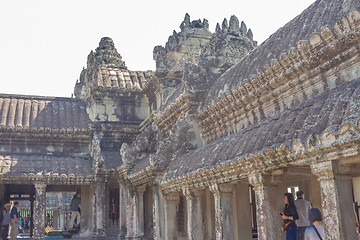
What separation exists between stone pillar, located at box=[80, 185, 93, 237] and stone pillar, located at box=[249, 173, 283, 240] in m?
12.8

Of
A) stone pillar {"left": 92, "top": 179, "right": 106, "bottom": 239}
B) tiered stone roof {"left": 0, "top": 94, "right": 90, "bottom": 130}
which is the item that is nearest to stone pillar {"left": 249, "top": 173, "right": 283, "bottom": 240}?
stone pillar {"left": 92, "top": 179, "right": 106, "bottom": 239}

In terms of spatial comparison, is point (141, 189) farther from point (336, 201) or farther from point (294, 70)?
point (336, 201)

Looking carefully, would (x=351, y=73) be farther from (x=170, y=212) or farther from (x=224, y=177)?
(x=170, y=212)

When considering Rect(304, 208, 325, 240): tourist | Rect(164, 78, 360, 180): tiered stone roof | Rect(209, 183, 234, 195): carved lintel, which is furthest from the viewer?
Rect(209, 183, 234, 195): carved lintel

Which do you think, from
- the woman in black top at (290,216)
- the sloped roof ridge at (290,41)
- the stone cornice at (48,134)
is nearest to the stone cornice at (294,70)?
the sloped roof ridge at (290,41)

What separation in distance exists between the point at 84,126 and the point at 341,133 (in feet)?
50.0

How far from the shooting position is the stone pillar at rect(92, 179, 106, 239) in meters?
17.2

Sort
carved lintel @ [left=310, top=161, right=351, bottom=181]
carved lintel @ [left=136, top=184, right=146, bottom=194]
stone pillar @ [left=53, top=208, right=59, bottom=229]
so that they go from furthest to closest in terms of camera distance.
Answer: stone pillar @ [left=53, top=208, right=59, bottom=229] → carved lintel @ [left=136, top=184, right=146, bottom=194] → carved lintel @ [left=310, top=161, right=351, bottom=181]

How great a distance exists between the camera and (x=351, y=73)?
21.9 feet

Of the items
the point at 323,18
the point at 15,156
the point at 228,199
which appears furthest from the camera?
the point at 15,156

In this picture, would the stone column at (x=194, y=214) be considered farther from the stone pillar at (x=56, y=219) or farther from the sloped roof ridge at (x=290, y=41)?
the stone pillar at (x=56, y=219)

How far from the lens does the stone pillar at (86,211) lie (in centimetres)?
1867

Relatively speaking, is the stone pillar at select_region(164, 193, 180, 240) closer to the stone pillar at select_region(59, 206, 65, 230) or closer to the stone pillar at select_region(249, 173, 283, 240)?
the stone pillar at select_region(249, 173, 283, 240)

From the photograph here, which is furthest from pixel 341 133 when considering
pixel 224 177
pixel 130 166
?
pixel 130 166
